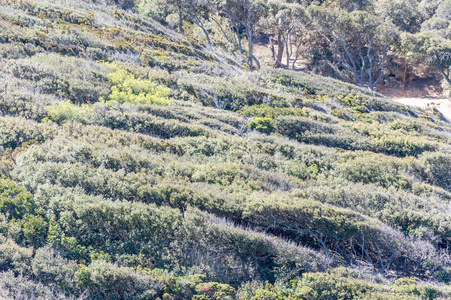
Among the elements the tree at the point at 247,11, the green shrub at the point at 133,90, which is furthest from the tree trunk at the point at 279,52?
the green shrub at the point at 133,90

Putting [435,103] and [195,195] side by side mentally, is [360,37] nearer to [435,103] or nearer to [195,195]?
[435,103]

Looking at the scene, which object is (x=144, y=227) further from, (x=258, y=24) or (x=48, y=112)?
(x=258, y=24)

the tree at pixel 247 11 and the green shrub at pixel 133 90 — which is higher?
the tree at pixel 247 11

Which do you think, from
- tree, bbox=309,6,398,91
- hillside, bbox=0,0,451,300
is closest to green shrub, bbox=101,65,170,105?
hillside, bbox=0,0,451,300

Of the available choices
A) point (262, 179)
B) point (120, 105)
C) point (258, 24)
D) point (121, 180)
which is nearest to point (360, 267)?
point (262, 179)

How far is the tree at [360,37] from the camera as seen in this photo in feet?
107

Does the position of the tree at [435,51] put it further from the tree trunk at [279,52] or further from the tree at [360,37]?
the tree trunk at [279,52]

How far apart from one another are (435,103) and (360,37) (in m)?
10.3

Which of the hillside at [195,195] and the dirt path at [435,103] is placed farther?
the dirt path at [435,103]

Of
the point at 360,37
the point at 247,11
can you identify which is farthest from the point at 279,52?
the point at 360,37

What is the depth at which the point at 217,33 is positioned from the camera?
3962 cm

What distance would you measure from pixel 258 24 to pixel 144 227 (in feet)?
108

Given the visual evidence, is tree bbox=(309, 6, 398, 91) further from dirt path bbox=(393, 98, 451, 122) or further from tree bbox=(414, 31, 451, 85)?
dirt path bbox=(393, 98, 451, 122)

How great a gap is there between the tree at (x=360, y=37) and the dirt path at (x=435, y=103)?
3.89 meters
